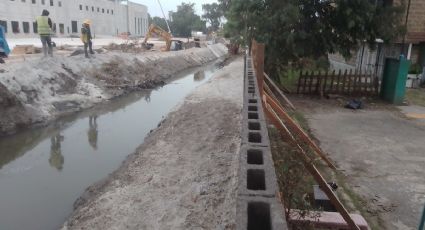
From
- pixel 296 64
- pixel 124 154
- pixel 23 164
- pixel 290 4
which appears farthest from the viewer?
pixel 296 64

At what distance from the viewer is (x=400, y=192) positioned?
5.84 meters

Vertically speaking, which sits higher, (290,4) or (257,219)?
(290,4)

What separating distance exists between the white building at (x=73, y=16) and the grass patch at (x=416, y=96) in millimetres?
41662

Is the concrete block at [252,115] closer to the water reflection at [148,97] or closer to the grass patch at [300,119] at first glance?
the grass patch at [300,119]

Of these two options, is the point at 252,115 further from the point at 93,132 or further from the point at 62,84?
the point at 62,84

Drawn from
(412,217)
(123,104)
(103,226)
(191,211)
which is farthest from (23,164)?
(412,217)

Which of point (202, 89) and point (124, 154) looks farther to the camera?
point (202, 89)

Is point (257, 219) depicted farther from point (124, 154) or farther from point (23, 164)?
point (23, 164)

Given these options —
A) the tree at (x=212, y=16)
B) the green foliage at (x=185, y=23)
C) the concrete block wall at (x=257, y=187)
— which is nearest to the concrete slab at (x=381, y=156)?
the concrete block wall at (x=257, y=187)

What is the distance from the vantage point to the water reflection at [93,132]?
9906 mm

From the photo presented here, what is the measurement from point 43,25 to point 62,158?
7913 millimetres

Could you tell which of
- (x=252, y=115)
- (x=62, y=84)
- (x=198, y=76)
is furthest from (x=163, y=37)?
(x=252, y=115)

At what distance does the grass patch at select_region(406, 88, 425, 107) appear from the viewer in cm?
1343

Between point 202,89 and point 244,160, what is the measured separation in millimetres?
13430
